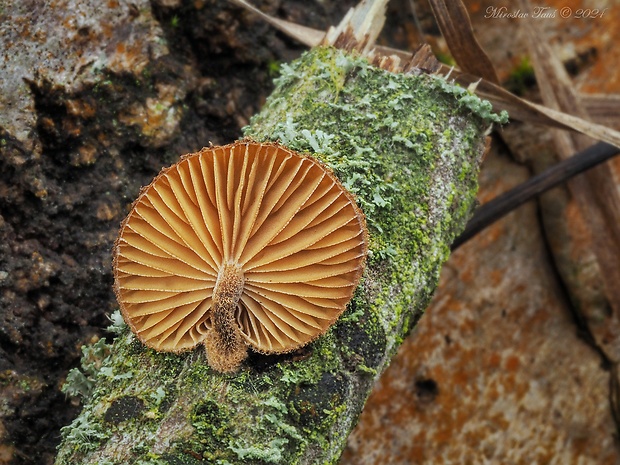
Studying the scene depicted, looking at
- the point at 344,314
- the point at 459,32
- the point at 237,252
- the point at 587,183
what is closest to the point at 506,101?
the point at 459,32

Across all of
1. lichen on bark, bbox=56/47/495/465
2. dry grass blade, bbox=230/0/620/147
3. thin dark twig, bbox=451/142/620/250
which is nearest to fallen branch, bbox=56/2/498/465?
lichen on bark, bbox=56/47/495/465

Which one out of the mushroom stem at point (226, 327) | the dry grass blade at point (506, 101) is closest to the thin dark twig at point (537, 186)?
the dry grass blade at point (506, 101)

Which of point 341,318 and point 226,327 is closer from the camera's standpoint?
point 226,327

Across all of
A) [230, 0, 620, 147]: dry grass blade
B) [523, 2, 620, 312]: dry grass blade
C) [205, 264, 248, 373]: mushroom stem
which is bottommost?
[205, 264, 248, 373]: mushroom stem

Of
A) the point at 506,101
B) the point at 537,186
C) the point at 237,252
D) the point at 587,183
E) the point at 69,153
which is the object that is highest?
the point at 587,183

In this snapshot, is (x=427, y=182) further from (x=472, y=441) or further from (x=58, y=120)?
(x=472, y=441)

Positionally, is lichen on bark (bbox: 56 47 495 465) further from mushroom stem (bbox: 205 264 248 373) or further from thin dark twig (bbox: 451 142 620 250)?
thin dark twig (bbox: 451 142 620 250)

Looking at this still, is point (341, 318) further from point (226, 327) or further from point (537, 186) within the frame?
point (537, 186)
